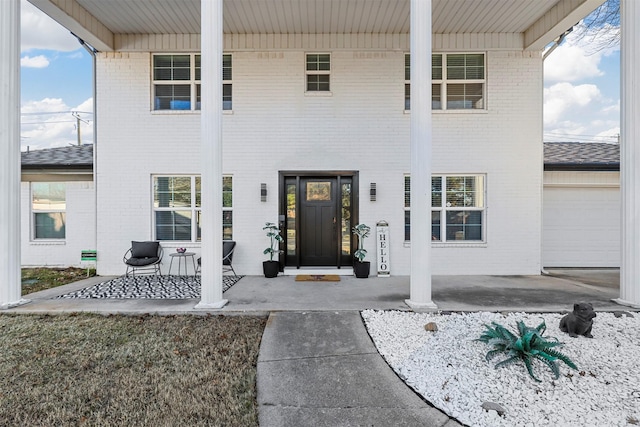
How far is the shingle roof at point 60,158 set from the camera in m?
7.37

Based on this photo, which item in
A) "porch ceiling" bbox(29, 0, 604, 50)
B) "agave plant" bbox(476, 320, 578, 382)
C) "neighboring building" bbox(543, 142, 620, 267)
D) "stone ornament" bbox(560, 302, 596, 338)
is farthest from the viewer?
"neighboring building" bbox(543, 142, 620, 267)

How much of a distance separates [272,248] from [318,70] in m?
3.95

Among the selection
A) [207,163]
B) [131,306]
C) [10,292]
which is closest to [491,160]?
[207,163]

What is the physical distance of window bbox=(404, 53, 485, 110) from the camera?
6.81m

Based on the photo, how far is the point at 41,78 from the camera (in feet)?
51.7

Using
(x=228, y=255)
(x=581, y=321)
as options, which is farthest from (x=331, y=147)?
(x=581, y=321)

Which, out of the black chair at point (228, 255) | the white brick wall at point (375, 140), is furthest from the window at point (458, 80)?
the black chair at point (228, 255)

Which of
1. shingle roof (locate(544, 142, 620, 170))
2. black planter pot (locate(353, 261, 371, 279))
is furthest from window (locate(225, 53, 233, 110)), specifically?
shingle roof (locate(544, 142, 620, 170))

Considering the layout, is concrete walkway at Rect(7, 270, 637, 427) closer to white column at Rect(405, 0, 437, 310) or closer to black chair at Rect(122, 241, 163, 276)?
white column at Rect(405, 0, 437, 310)

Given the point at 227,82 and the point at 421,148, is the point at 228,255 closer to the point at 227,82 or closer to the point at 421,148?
the point at 227,82

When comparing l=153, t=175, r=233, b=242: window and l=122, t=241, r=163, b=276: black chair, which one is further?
l=153, t=175, r=233, b=242: window

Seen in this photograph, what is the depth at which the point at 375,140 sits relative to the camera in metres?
6.68

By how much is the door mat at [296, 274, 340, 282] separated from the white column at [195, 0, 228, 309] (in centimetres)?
200

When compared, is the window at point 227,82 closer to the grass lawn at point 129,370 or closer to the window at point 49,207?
the grass lawn at point 129,370
